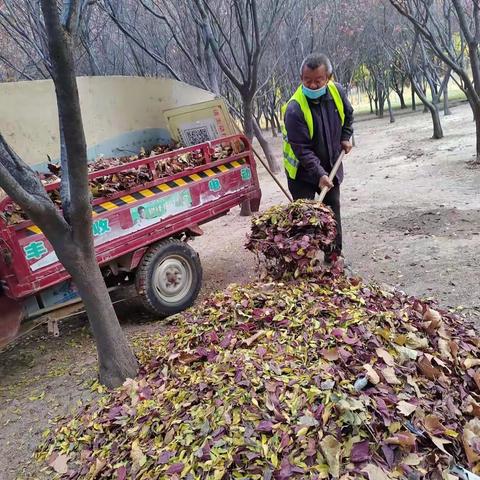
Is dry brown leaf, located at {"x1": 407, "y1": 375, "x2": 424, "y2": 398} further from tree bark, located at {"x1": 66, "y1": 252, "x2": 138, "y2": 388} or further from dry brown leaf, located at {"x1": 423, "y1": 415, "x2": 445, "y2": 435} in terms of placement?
tree bark, located at {"x1": 66, "y1": 252, "x2": 138, "y2": 388}

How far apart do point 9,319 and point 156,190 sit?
164cm

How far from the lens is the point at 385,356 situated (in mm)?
2443

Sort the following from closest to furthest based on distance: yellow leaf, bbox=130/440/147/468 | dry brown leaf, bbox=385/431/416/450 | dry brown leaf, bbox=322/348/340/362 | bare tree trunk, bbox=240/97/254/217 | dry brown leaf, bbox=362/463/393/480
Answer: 1. dry brown leaf, bbox=362/463/393/480
2. dry brown leaf, bbox=385/431/416/450
3. yellow leaf, bbox=130/440/147/468
4. dry brown leaf, bbox=322/348/340/362
5. bare tree trunk, bbox=240/97/254/217

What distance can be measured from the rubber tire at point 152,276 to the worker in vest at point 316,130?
49.9 inches

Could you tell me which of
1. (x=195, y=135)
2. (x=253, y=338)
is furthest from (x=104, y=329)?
(x=195, y=135)

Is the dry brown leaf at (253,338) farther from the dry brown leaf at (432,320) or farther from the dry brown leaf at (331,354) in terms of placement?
the dry brown leaf at (432,320)

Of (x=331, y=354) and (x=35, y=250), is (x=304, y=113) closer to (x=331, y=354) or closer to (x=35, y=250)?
(x=331, y=354)

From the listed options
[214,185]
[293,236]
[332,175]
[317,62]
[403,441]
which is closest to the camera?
[403,441]

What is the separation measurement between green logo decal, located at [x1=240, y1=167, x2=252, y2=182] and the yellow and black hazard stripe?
0.23ft

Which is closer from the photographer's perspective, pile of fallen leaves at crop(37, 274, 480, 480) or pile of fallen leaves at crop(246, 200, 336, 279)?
pile of fallen leaves at crop(37, 274, 480, 480)

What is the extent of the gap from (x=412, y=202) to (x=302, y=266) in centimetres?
418

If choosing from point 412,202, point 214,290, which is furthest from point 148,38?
point 214,290

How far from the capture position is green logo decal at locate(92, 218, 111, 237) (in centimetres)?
391

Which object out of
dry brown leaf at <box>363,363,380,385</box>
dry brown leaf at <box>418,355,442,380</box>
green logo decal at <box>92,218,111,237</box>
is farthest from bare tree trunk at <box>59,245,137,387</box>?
dry brown leaf at <box>418,355,442,380</box>
